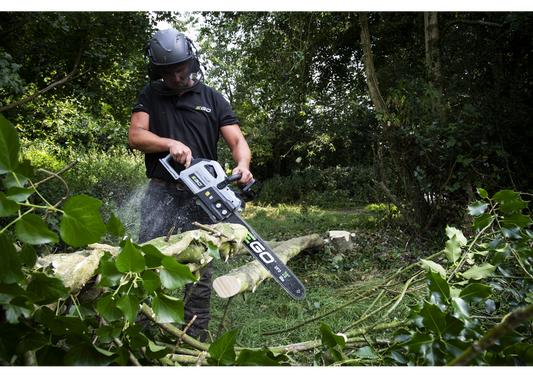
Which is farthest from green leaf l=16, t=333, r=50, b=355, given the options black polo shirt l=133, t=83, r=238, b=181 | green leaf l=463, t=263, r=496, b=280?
black polo shirt l=133, t=83, r=238, b=181

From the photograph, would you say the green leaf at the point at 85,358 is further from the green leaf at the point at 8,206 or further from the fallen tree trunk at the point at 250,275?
the fallen tree trunk at the point at 250,275

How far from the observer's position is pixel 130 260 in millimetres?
445

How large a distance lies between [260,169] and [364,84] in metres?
8.12

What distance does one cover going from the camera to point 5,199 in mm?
338

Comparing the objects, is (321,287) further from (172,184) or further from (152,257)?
(152,257)

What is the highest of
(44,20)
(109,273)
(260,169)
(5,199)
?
(44,20)

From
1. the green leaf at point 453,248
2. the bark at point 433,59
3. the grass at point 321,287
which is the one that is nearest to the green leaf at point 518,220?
the green leaf at point 453,248

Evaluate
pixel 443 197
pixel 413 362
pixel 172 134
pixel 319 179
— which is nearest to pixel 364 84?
pixel 443 197

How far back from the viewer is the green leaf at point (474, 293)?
0.53 metres

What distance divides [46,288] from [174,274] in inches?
6.9

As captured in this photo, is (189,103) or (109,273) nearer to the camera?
(109,273)

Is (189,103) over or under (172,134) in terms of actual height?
over

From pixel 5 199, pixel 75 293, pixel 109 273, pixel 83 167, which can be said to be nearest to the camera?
pixel 5 199

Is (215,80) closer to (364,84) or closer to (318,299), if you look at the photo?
(364,84)
